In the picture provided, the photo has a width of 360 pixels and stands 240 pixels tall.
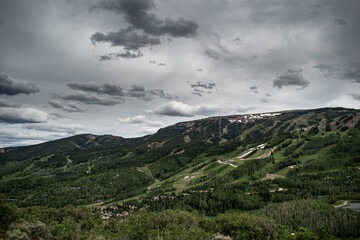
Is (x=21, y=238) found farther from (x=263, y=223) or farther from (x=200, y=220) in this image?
(x=263, y=223)

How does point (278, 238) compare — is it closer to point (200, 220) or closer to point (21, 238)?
point (200, 220)

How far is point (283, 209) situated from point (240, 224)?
120 meters

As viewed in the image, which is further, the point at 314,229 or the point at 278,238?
the point at 314,229

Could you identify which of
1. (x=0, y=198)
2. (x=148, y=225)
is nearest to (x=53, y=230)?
(x=0, y=198)

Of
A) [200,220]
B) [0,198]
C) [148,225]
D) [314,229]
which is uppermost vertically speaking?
[0,198]

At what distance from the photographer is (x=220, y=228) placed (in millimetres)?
88000

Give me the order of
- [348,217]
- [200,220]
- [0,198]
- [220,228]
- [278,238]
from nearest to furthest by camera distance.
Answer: [0,198] < [278,238] < [220,228] < [200,220] < [348,217]

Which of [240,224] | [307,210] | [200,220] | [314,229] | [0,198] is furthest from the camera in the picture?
[307,210]

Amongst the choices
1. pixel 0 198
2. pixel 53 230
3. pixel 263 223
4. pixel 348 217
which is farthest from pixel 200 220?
pixel 348 217

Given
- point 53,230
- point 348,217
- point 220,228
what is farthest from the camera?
point 348,217

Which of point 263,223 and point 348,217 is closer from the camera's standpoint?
point 263,223

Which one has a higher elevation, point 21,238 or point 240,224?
point 21,238

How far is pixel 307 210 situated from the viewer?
170125 mm

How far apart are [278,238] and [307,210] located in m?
123
